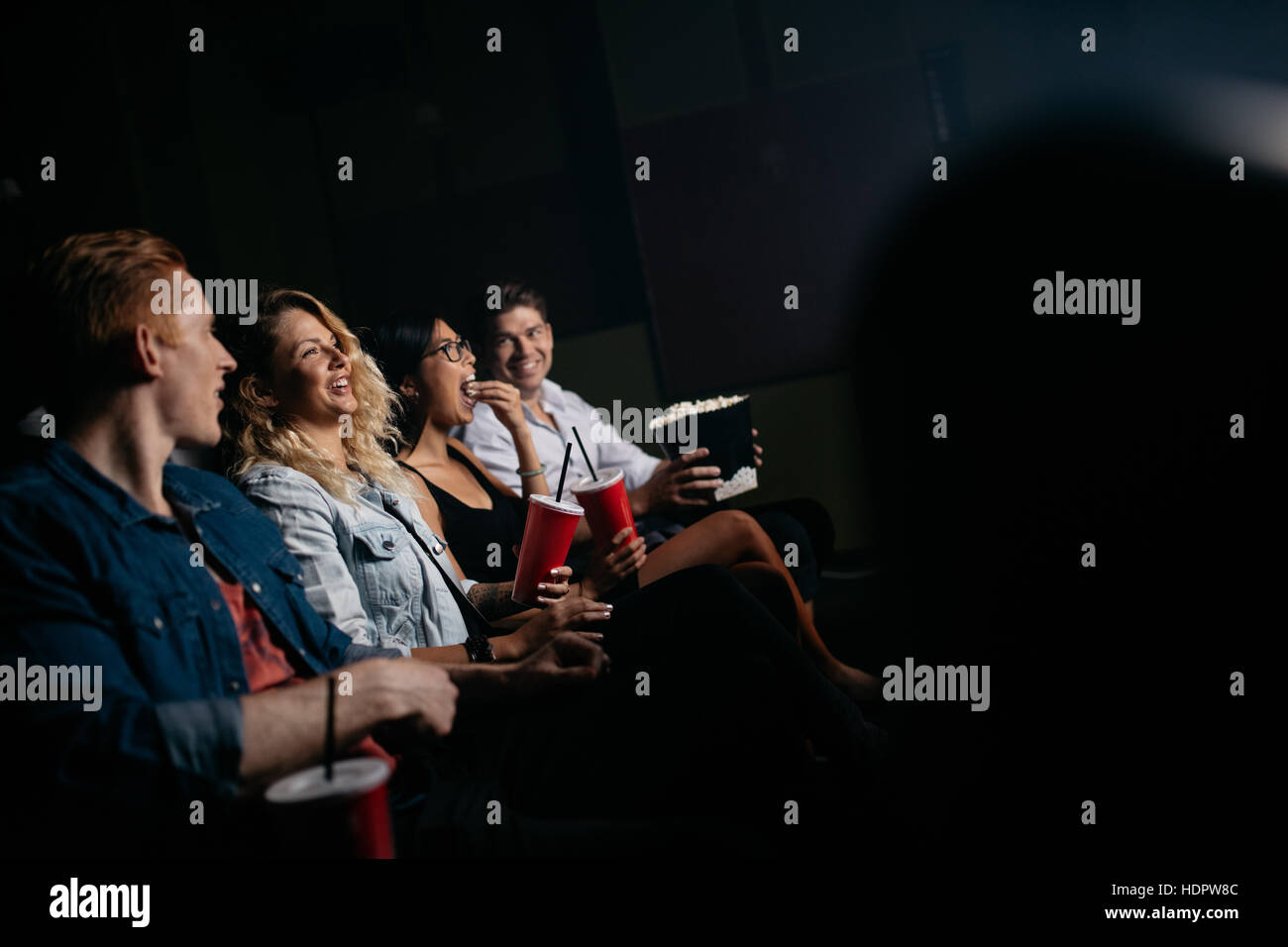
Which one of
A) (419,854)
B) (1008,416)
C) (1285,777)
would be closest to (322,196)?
(1008,416)

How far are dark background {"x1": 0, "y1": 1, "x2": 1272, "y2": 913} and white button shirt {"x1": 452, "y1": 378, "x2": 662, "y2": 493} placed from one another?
39 cm

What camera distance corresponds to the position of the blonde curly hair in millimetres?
1400

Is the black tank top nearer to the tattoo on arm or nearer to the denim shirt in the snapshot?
the tattoo on arm

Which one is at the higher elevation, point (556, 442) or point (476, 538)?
point (556, 442)

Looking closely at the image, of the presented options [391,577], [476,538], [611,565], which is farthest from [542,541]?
[476,538]

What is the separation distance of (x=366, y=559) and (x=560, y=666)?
0.37 m

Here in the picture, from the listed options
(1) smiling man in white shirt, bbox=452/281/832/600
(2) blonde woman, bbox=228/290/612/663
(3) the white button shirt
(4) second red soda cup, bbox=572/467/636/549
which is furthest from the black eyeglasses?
(4) second red soda cup, bbox=572/467/636/549

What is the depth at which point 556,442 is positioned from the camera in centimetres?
260

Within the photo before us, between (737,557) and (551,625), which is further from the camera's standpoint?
(737,557)

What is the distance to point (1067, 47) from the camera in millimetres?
3049

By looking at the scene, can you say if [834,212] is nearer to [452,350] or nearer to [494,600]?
[452,350]

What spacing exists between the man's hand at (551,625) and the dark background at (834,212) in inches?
52.5

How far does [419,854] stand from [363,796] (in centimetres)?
26
